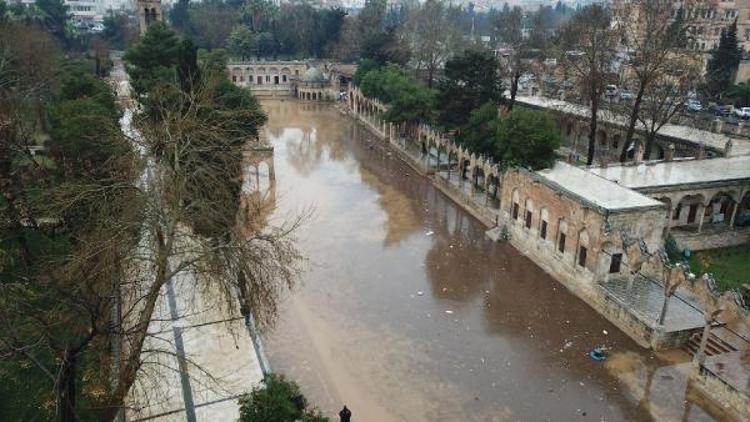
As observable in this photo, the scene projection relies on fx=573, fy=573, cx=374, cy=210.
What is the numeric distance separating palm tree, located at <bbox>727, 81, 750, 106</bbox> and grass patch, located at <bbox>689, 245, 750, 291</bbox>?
103 ft

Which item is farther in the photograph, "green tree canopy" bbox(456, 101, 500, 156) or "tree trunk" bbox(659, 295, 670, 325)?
"green tree canopy" bbox(456, 101, 500, 156)

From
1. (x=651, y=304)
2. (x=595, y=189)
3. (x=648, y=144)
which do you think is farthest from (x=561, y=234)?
(x=648, y=144)

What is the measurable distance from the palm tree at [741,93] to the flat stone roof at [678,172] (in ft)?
81.9

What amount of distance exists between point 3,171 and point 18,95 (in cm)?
2203

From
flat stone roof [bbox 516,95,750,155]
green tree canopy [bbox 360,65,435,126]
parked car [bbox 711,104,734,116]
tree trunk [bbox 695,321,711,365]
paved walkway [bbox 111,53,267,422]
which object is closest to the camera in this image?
paved walkway [bbox 111,53,267,422]

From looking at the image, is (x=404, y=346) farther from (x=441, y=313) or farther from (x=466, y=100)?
(x=466, y=100)

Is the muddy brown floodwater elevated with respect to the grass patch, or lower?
lower

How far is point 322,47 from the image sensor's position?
99125mm

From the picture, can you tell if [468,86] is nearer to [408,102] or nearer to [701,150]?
[408,102]

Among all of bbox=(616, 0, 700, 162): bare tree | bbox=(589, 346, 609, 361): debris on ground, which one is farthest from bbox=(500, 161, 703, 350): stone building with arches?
bbox=(616, 0, 700, 162): bare tree

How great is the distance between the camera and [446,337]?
21484 mm

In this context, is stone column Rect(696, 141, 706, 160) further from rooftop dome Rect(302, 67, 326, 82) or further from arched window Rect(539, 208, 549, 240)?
rooftop dome Rect(302, 67, 326, 82)

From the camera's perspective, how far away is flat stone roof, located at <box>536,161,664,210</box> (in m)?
24.8

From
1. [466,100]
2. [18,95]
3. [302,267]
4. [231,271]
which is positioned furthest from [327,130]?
[231,271]
